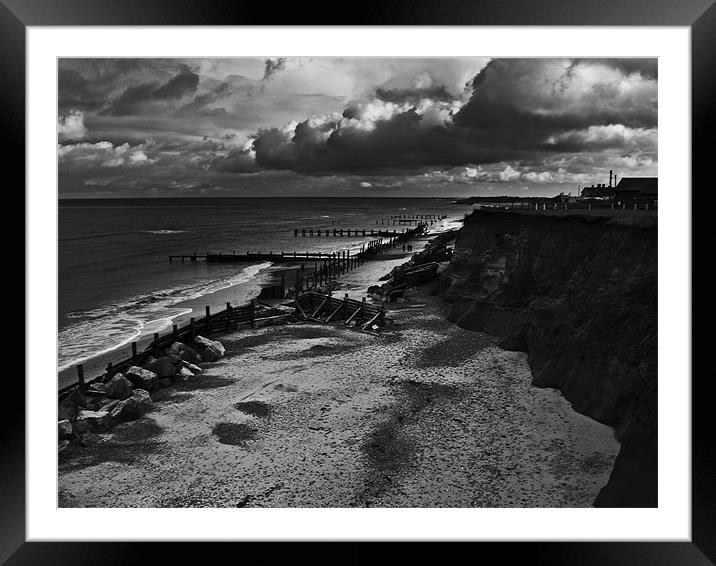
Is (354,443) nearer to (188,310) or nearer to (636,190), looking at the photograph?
(188,310)

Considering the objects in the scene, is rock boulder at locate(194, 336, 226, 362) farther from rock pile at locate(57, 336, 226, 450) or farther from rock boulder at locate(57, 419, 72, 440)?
rock boulder at locate(57, 419, 72, 440)

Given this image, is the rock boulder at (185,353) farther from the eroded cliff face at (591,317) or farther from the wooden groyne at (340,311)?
the eroded cliff face at (591,317)

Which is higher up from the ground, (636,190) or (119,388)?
(636,190)

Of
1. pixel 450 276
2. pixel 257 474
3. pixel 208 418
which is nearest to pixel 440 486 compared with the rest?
pixel 257 474

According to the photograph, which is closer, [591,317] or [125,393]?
[591,317]

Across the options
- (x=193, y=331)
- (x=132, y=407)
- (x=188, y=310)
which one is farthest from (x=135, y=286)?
(x=132, y=407)
